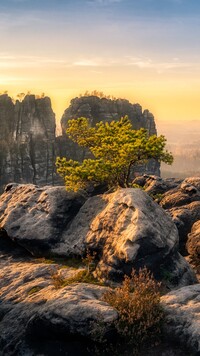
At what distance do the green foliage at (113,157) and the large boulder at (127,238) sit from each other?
2551 mm

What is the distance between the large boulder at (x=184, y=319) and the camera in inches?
411

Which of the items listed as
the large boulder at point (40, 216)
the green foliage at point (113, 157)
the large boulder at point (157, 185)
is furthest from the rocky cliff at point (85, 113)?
the large boulder at point (40, 216)

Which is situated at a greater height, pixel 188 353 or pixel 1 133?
pixel 1 133

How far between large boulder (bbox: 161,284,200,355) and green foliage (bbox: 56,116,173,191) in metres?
9.41

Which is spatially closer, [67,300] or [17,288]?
[67,300]

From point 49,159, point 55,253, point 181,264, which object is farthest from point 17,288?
point 49,159

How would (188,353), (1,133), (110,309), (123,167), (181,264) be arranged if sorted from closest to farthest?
(188,353) < (110,309) < (181,264) < (123,167) < (1,133)

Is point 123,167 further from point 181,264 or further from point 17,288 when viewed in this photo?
point 17,288

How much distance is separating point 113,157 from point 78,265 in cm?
803

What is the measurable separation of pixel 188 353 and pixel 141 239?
17.0 ft

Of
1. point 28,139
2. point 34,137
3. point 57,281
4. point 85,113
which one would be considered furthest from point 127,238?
point 85,113

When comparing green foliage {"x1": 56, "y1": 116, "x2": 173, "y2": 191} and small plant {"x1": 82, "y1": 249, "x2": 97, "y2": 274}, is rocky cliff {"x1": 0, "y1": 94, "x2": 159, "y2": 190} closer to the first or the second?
green foliage {"x1": 56, "y1": 116, "x2": 173, "y2": 191}

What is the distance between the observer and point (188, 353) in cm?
1029

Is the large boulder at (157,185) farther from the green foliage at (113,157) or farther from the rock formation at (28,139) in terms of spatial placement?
the rock formation at (28,139)
